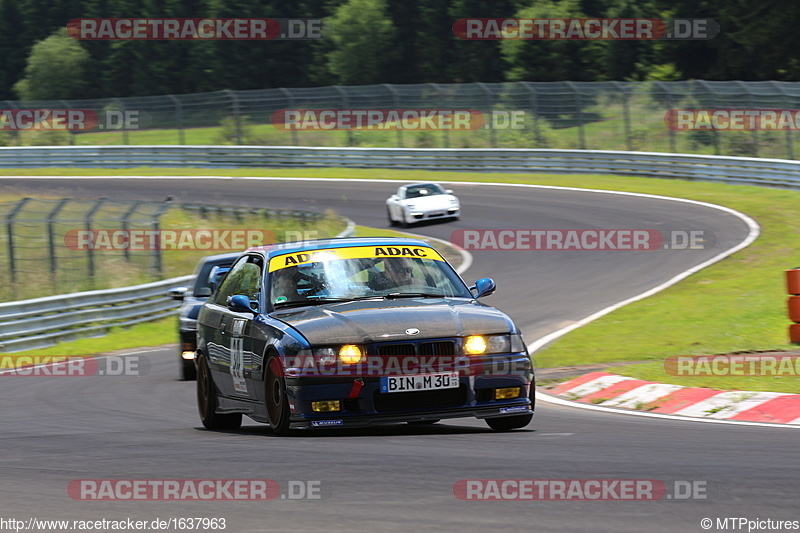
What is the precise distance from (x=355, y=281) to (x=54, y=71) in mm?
85046

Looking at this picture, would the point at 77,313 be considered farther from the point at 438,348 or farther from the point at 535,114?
the point at 535,114

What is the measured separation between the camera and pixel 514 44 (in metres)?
67.1

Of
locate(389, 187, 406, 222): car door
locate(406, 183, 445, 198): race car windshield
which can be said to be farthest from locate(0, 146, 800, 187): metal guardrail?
locate(389, 187, 406, 222): car door

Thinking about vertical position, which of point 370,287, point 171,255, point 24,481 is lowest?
point 171,255

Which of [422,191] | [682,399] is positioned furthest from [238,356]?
[422,191]

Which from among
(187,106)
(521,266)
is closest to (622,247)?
(521,266)

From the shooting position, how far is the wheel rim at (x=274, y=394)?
800 centimetres

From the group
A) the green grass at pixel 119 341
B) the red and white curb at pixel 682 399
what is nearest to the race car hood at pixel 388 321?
the red and white curb at pixel 682 399

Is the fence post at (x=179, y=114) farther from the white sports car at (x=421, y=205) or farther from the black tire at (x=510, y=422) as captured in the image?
the black tire at (x=510, y=422)

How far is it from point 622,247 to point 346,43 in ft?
187

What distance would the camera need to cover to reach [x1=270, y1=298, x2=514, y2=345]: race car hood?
7.81 m

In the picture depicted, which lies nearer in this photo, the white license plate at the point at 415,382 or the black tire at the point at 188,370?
the white license plate at the point at 415,382

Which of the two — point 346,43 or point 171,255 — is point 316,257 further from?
point 346,43

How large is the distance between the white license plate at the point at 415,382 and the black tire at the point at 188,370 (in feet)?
23.2
